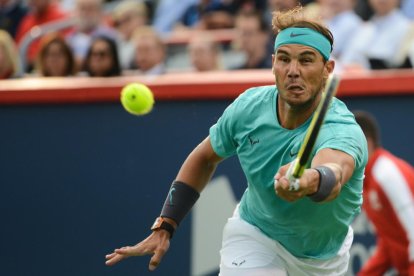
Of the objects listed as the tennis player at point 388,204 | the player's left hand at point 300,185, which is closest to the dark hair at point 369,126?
the tennis player at point 388,204

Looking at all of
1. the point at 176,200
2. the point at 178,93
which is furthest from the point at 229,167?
the point at 176,200

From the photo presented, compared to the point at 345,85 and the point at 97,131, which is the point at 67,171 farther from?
the point at 345,85

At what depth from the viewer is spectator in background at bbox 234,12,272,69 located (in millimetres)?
9422

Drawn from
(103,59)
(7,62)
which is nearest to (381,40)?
(103,59)

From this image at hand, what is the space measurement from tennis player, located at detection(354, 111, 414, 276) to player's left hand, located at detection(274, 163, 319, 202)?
3191 mm

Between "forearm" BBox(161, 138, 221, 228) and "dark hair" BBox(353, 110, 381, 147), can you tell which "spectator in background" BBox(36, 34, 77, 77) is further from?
"forearm" BBox(161, 138, 221, 228)

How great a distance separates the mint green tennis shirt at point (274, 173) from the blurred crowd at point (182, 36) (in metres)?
3.17

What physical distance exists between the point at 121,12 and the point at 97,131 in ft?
12.3

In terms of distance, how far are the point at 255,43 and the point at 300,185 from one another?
18.5 ft

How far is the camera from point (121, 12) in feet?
37.2

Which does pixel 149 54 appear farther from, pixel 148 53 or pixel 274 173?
pixel 274 173

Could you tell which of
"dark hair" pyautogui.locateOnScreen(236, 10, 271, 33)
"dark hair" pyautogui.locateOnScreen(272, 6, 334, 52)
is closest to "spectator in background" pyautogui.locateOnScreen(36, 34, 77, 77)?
"dark hair" pyautogui.locateOnScreen(236, 10, 271, 33)

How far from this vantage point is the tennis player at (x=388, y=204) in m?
7.12

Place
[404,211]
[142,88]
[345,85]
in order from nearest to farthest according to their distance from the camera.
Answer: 1. [142,88]
2. [404,211]
3. [345,85]
